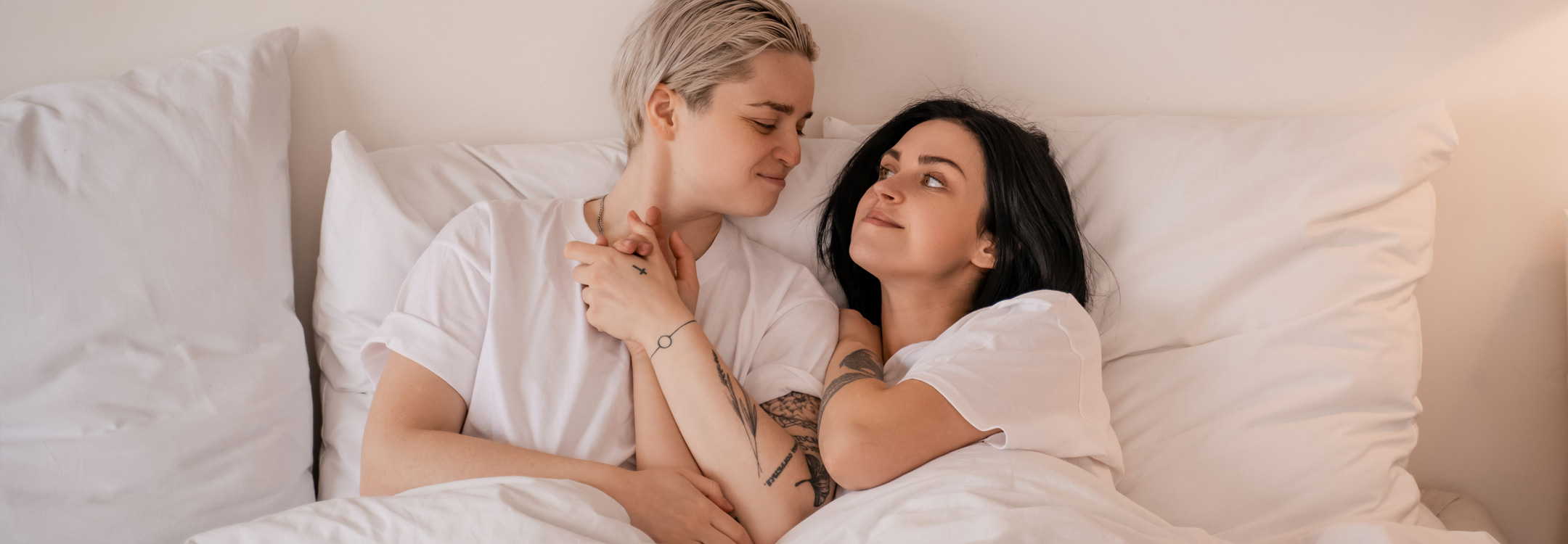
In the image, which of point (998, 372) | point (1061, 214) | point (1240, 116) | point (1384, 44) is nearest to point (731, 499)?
point (998, 372)

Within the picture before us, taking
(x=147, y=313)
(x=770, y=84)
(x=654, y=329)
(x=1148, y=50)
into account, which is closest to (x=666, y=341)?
(x=654, y=329)

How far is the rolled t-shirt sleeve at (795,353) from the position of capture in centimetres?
126

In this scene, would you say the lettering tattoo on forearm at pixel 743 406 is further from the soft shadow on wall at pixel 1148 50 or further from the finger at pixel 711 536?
the soft shadow on wall at pixel 1148 50

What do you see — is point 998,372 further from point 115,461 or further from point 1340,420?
point 115,461

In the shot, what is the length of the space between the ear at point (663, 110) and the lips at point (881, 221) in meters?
0.37

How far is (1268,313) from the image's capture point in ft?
4.42

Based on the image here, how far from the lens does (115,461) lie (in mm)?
1142

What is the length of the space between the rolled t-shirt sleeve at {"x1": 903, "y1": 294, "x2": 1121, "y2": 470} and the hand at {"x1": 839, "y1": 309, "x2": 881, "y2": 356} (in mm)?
187

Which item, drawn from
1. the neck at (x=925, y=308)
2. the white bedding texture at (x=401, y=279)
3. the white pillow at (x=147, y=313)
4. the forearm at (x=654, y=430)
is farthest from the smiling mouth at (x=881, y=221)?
the white pillow at (x=147, y=313)

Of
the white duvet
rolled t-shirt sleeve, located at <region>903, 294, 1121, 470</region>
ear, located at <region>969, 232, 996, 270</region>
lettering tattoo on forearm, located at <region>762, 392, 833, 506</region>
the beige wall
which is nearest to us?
the white duvet

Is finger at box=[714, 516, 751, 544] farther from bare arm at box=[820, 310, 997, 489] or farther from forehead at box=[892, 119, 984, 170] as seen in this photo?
forehead at box=[892, 119, 984, 170]

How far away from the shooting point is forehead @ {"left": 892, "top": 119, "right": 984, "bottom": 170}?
4.49 ft

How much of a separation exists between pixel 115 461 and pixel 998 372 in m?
1.26

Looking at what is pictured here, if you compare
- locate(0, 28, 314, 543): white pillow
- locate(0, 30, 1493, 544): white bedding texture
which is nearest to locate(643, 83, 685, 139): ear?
locate(0, 30, 1493, 544): white bedding texture
